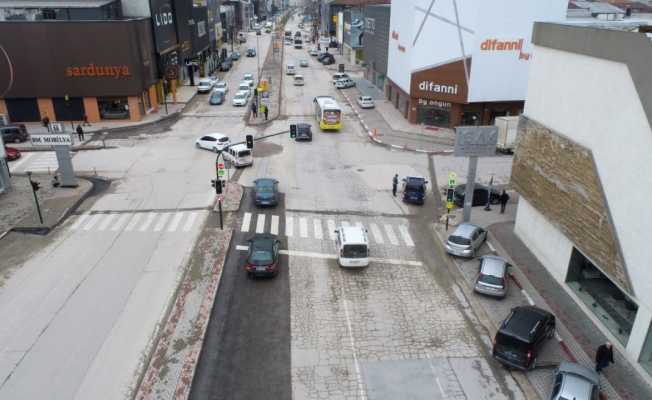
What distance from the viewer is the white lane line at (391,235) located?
2752 cm

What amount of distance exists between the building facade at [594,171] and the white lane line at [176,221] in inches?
766

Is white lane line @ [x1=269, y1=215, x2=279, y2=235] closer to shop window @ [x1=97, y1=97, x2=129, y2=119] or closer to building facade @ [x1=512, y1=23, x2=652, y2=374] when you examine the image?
building facade @ [x1=512, y1=23, x2=652, y2=374]

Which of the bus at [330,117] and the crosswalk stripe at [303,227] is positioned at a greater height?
the bus at [330,117]

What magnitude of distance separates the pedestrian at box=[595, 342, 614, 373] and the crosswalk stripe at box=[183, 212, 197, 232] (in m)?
21.0

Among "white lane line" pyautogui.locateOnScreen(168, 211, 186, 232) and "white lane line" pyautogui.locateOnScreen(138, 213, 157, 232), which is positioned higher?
"white lane line" pyautogui.locateOnScreen(168, 211, 186, 232)

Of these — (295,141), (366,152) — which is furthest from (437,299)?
(295,141)

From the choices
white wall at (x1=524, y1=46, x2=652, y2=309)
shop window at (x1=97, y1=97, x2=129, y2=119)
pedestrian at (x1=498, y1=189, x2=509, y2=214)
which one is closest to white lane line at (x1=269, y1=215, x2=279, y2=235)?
pedestrian at (x1=498, y1=189, x2=509, y2=214)

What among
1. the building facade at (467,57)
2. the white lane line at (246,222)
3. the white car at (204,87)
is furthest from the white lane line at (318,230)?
the white car at (204,87)

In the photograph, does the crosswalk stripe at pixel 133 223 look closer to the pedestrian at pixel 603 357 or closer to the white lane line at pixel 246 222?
the white lane line at pixel 246 222

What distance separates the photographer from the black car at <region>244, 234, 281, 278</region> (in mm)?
22828

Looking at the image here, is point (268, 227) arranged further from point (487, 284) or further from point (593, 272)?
point (593, 272)

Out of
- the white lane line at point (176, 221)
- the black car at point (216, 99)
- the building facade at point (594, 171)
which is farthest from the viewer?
the black car at point (216, 99)

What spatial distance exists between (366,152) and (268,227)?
17.2 meters

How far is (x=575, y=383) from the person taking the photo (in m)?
15.5
